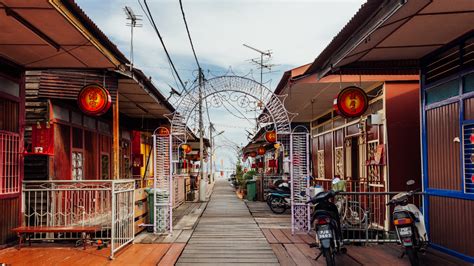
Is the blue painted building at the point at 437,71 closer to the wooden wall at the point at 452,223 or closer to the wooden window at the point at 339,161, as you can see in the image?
the wooden wall at the point at 452,223

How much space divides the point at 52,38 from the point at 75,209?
3.82 m

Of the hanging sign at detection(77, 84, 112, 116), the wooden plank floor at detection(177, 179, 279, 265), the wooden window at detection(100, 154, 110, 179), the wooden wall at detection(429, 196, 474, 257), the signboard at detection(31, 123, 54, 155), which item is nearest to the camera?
the wooden wall at detection(429, 196, 474, 257)

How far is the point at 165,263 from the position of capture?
7.05 meters

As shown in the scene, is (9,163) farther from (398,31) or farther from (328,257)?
(398,31)

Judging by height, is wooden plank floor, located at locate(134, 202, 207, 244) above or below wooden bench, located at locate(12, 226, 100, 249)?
below

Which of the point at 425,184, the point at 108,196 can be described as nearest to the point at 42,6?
the point at 108,196

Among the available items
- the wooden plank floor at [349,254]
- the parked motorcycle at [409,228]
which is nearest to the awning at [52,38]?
the wooden plank floor at [349,254]

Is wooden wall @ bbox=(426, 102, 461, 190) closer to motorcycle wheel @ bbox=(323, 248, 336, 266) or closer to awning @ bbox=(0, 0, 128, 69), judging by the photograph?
motorcycle wheel @ bbox=(323, 248, 336, 266)

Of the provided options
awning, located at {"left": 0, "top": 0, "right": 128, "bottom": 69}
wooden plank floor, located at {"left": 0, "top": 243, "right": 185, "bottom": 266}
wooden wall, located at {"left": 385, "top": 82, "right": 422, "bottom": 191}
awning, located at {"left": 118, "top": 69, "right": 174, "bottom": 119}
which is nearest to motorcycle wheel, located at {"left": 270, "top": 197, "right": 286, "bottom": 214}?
awning, located at {"left": 118, "top": 69, "right": 174, "bottom": 119}

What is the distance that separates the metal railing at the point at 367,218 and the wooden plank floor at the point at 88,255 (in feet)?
10.3

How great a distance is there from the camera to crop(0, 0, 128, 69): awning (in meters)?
5.55

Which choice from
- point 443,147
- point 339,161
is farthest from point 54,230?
point 339,161

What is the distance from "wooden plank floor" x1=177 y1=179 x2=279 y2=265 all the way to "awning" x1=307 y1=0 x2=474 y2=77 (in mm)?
3401

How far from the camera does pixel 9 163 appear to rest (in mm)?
8164
